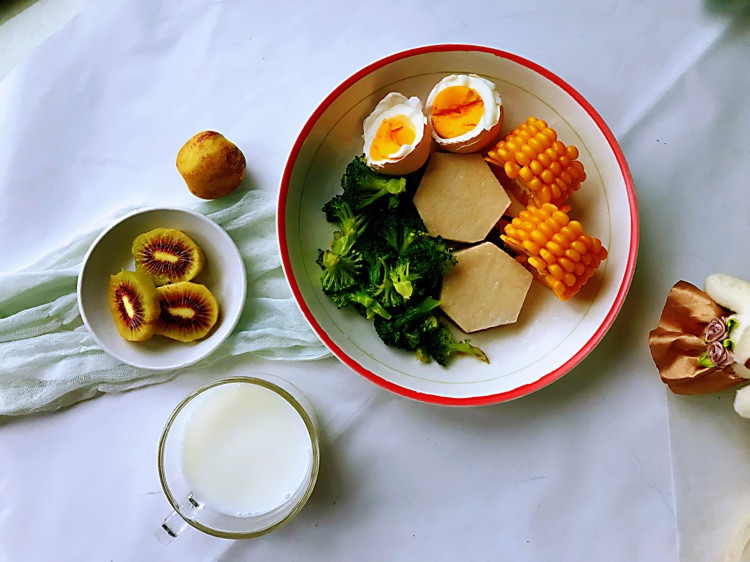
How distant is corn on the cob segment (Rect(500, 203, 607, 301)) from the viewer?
3.96 ft

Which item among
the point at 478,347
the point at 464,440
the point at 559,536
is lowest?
the point at 559,536

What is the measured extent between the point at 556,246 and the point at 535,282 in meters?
0.18

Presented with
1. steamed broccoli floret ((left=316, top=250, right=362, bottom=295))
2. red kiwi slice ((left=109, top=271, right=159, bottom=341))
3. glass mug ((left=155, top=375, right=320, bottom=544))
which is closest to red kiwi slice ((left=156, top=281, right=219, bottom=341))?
red kiwi slice ((left=109, top=271, right=159, bottom=341))

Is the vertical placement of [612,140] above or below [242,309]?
above

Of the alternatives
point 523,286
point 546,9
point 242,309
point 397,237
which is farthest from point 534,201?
point 242,309

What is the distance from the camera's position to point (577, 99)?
1289 millimetres

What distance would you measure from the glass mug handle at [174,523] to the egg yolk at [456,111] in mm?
867

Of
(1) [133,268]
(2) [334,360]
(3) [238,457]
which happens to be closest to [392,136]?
(2) [334,360]

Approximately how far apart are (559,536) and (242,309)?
80 centimetres

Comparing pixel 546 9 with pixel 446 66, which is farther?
pixel 546 9

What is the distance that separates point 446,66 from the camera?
1328mm

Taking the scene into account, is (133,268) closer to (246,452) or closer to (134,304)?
(134,304)

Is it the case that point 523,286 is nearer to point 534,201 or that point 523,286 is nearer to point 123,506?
point 534,201

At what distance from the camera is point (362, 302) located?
130 cm
